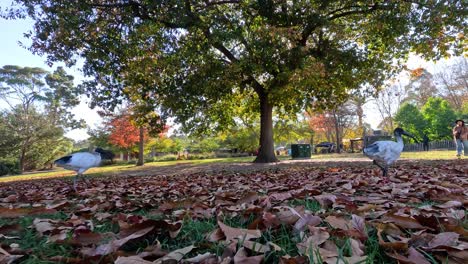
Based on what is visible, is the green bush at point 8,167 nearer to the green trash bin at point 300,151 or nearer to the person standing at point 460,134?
the green trash bin at point 300,151

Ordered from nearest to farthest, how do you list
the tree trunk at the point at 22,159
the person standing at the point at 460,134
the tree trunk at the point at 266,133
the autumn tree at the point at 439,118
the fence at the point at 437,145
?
the person standing at the point at 460,134
the tree trunk at the point at 266,133
the fence at the point at 437,145
the tree trunk at the point at 22,159
the autumn tree at the point at 439,118

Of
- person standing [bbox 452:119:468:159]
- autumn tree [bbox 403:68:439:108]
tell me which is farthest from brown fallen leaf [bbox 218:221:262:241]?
autumn tree [bbox 403:68:439:108]

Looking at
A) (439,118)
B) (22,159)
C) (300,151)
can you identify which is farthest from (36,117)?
(439,118)

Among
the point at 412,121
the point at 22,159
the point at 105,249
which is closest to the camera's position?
the point at 105,249

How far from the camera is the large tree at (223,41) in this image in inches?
391

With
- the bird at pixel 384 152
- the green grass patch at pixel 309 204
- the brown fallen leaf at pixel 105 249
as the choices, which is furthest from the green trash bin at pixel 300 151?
the brown fallen leaf at pixel 105 249

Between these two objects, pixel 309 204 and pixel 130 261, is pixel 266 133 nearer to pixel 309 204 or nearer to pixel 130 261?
pixel 309 204

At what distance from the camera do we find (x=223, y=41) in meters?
10.1

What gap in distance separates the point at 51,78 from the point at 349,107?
1438 inches

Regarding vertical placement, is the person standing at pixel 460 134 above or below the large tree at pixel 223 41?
below

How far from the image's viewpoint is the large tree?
32.6ft

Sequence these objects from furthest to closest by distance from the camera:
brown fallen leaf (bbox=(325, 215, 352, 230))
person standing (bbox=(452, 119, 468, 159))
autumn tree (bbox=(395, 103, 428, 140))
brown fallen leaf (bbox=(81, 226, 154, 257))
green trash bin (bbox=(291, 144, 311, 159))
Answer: autumn tree (bbox=(395, 103, 428, 140)) → green trash bin (bbox=(291, 144, 311, 159)) → person standing (bbox=(452, 119, 468, 159)) → brown fallen leaf (bbox=(325, 215, 352, 230)) → brown fallen leaf (bbox=(81, 226, 154, 257))

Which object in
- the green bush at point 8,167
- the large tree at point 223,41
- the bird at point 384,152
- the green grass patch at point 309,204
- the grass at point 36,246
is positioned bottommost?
the green bush at point 8,167

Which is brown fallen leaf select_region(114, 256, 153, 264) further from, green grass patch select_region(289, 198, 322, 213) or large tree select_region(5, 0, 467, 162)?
large tree select_region(5, 0, 467, 162)
